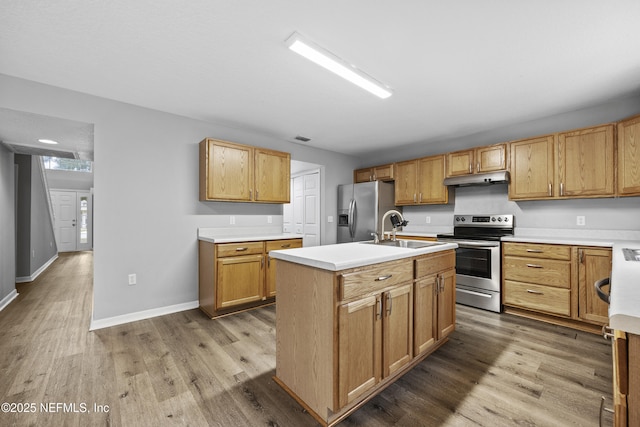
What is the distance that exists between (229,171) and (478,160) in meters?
3.42

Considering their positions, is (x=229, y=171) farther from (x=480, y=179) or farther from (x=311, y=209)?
(x=480, y=179)

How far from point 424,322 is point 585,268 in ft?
6.66

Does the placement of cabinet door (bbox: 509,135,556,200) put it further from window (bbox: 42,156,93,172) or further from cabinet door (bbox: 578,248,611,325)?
window (bbox: 42,156,93,172)

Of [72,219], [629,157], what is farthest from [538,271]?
[72,219]

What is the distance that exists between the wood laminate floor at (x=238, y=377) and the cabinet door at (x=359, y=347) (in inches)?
7.6

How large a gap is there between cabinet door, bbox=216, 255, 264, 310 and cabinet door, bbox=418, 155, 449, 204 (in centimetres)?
278

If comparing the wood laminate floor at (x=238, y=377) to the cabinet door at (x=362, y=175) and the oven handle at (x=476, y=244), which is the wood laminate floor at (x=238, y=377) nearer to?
the oven handle at (x=476, y=244)

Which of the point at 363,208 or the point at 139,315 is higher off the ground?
the point at 363,208

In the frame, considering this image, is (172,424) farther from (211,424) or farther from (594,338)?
(594,338)

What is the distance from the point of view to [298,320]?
1.72 metres

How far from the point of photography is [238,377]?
6.57 ft

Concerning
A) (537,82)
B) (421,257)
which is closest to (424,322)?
(421,257)

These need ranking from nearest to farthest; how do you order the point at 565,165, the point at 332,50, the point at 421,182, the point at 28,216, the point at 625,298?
1. the point at 625,298
2. the point at 332,50
3. the point at 565,165
4. the point at 421,182
5. the point at 28,216

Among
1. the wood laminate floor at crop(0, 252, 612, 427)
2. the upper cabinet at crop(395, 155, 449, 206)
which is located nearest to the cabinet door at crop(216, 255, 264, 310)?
the wood laminate floor at crop(0, 252, 612, 427)
